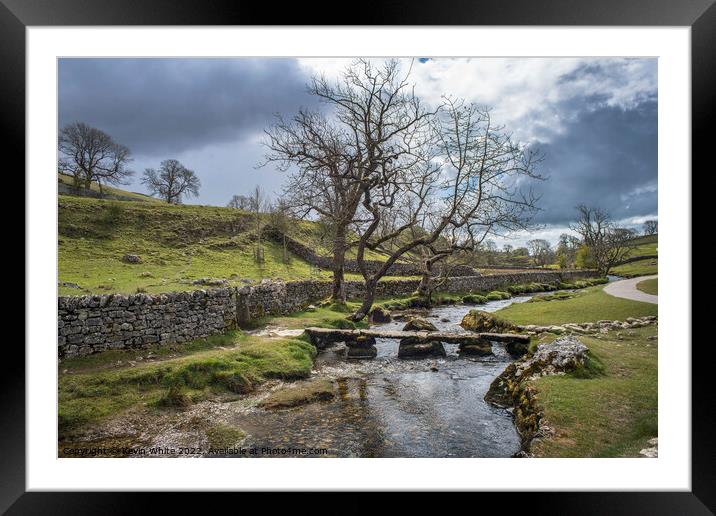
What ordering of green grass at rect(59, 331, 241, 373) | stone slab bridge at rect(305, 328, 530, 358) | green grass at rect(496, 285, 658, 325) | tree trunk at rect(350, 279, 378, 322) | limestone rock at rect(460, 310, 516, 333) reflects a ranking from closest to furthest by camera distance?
green grass at rect(59, 331, 241, 373)
green grass at rect(496, 285, 658, 325)
stone slab bridge at rect(305, 328, 530, 358)
limestone rock at rect(460, 310, 516, 333)
tree trunk at rect(350, 279, 378, 322)

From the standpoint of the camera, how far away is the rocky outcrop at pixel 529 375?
4094 mm

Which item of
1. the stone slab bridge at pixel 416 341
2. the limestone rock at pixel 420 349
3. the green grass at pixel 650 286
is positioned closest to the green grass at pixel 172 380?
the stone slab bridge at pixel 416 341

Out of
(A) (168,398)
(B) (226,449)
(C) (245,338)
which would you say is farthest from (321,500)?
(C) (245,338)

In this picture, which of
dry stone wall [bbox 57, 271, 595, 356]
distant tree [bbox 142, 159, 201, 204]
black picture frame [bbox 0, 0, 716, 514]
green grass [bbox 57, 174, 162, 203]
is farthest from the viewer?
distant tree [bbox 142, 159, 201, 204]

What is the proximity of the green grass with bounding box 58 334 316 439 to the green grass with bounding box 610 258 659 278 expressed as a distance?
548 cm

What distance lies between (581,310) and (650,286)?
2.55m

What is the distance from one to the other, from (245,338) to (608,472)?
19.5 feet

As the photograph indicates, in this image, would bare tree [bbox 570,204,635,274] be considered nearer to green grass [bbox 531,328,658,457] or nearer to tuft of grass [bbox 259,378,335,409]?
green grass [bbox 531,328,658,457]

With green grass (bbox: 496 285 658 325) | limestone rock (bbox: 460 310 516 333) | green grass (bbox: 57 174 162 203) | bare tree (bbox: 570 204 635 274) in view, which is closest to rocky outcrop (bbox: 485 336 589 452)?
green grass (bbox: 496 285 658 325)

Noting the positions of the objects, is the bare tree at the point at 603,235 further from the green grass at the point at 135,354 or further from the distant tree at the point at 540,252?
the green grass at the point at 135,354

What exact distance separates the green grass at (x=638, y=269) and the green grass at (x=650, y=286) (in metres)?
0.11

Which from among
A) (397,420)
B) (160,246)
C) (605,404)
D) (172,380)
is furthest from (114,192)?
(605,404)

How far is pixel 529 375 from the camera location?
477 centimetres

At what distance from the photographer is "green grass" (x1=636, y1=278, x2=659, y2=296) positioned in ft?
14.2
